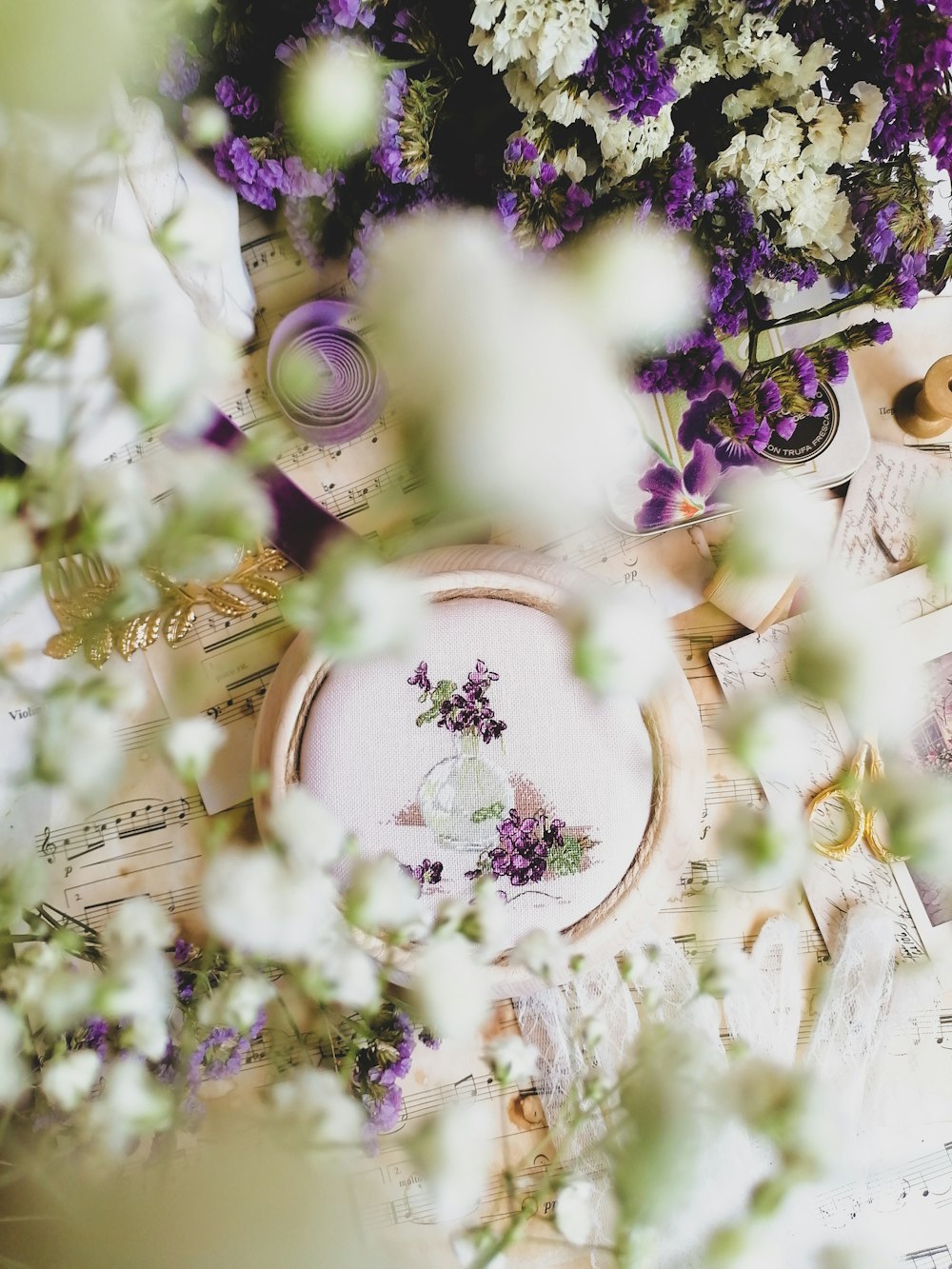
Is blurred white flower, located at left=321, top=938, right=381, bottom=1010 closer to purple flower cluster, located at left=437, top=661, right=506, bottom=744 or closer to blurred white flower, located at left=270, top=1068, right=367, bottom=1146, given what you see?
blurred white flower, located at left=270, top=1068, right=367, bottom=1146

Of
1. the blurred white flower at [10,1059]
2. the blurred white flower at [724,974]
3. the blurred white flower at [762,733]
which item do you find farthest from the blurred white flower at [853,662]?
the blurred white flower at [10,1059]

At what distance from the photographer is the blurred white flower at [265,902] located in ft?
1.26

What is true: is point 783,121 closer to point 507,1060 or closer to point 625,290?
point 625,290

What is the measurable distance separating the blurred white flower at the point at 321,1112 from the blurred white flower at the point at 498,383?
23 cm

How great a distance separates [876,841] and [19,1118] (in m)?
0.77

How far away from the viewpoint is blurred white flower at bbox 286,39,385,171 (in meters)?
0.57

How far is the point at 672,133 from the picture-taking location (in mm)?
742

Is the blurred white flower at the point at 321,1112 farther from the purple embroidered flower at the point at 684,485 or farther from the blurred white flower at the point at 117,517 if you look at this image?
the purple embroidered flower at the point at 684,485

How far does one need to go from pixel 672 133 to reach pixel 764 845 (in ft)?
1.85

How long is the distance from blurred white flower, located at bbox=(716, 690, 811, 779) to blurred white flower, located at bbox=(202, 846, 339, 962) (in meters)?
0.17

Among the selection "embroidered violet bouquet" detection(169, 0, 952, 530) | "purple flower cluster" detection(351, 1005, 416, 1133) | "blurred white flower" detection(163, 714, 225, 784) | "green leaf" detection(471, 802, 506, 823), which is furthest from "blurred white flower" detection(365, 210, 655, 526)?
"purple flower cluster" detection(351, 1005, 416, 1133)

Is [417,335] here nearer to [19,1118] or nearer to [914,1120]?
[19,1118]

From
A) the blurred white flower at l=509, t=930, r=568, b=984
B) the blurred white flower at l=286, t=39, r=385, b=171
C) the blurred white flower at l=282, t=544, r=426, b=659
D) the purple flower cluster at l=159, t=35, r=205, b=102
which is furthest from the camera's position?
the purple flower cluster at l=159, t=35, r=205, b=102

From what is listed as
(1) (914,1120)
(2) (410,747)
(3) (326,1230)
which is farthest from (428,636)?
(1) (914,1120)
